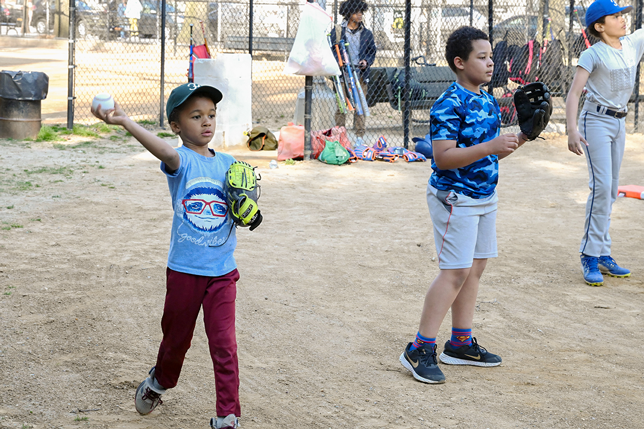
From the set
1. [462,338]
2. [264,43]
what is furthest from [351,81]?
[264,43]

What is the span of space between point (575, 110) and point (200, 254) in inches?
127

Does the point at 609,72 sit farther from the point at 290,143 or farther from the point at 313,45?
the point at 290,143

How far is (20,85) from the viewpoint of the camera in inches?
416

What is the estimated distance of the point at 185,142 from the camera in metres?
2.94

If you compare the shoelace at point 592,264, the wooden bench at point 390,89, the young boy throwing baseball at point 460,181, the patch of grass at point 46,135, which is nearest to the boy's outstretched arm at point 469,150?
the young boy throwing baseball at point 460,181

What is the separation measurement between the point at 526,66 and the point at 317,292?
9.35 m

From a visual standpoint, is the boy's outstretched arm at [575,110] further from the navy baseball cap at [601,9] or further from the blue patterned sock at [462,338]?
the blue patterned sock at [462,338]

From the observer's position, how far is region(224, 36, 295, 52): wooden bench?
682 inches

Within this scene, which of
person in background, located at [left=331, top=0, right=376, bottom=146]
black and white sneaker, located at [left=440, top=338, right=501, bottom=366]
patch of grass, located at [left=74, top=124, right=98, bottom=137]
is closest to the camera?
black and white sneaker, located at [left=440, top=338, right=501, bottom=366]

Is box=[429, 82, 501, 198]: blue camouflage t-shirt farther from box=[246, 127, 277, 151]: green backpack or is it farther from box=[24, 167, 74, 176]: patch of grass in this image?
box=[246, 127, 277, 151]: green backpack

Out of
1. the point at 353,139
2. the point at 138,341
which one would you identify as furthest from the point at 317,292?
the point at 353,139

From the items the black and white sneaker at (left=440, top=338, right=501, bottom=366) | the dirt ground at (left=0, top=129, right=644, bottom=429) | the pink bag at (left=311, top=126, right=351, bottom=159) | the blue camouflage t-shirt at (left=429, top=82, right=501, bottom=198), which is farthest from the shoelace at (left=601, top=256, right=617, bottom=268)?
the pink bag at (left=311, top=126, right=351, bottom=159)

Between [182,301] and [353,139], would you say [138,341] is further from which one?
[353,139]

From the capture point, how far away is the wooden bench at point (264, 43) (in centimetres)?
1731
